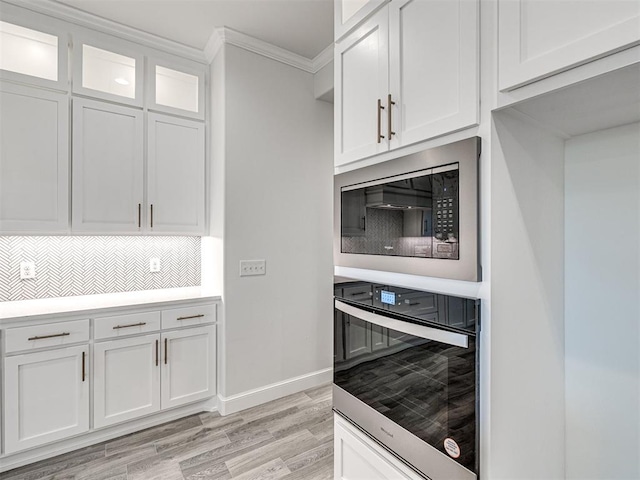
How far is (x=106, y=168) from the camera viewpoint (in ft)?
7.79

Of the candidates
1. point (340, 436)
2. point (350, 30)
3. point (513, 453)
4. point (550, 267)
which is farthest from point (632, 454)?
point (350, 30)

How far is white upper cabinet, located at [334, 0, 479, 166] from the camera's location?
1044mm

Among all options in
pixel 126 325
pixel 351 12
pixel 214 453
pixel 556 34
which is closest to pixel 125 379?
pixel 126 325

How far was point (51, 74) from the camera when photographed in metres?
2.22

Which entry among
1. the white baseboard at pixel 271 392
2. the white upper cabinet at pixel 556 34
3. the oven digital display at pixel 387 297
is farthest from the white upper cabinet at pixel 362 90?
the white baseboard at pixel 271 392

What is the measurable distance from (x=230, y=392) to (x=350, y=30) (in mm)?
2520

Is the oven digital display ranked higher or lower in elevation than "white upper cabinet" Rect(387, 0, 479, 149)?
lower

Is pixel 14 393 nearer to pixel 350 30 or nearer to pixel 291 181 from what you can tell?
pixel 291 181

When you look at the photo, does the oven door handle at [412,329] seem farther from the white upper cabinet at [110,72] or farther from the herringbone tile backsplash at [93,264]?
the white upper cabinet at [110,72]

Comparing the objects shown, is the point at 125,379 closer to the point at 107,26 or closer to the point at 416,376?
the point at 416,376

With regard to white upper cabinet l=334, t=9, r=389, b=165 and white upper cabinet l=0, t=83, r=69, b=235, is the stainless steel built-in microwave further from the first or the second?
white upper cabinet l=0, t=83, r=69, b=235

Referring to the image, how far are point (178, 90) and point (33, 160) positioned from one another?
3.93ft

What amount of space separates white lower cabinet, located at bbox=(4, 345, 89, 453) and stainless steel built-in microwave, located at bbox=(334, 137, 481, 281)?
189cm

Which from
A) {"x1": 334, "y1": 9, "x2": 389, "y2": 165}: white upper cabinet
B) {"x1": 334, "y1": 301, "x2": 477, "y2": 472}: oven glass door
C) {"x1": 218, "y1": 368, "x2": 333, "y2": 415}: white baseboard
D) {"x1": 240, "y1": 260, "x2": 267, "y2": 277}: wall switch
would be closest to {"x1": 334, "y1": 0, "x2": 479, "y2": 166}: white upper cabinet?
{"x1": 334, "y1": 9, "x2": 389, "y2": 165}: white upper cabinet
